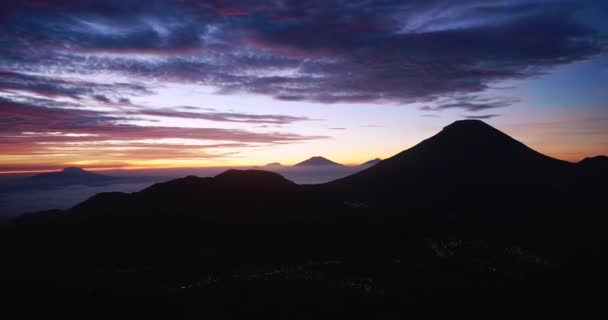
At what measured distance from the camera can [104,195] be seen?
99375 mm

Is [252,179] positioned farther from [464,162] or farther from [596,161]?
[596,161]

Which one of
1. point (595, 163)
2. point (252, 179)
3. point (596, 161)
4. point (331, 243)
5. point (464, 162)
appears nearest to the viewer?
point (331, 243)

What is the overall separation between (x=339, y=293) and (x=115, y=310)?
24.1 metres

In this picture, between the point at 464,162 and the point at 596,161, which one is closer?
the point at 464,162

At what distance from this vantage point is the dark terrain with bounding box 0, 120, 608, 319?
42.1m

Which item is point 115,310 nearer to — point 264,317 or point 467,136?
point 264,317

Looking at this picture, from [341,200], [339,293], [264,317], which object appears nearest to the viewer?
[264,317]

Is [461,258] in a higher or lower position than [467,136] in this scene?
lower

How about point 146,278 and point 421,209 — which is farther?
point 421,209

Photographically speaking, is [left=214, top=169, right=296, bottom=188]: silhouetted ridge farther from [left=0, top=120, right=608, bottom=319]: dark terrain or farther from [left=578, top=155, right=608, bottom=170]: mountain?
[left=578, top=155, right=608, bottom=170]: mountain

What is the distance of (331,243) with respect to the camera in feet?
226

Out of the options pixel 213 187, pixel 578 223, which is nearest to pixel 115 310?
pixel 213 187

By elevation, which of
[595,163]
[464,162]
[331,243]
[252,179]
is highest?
[464,162]

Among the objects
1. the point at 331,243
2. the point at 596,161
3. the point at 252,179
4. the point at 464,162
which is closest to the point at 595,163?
the point at 596,161
